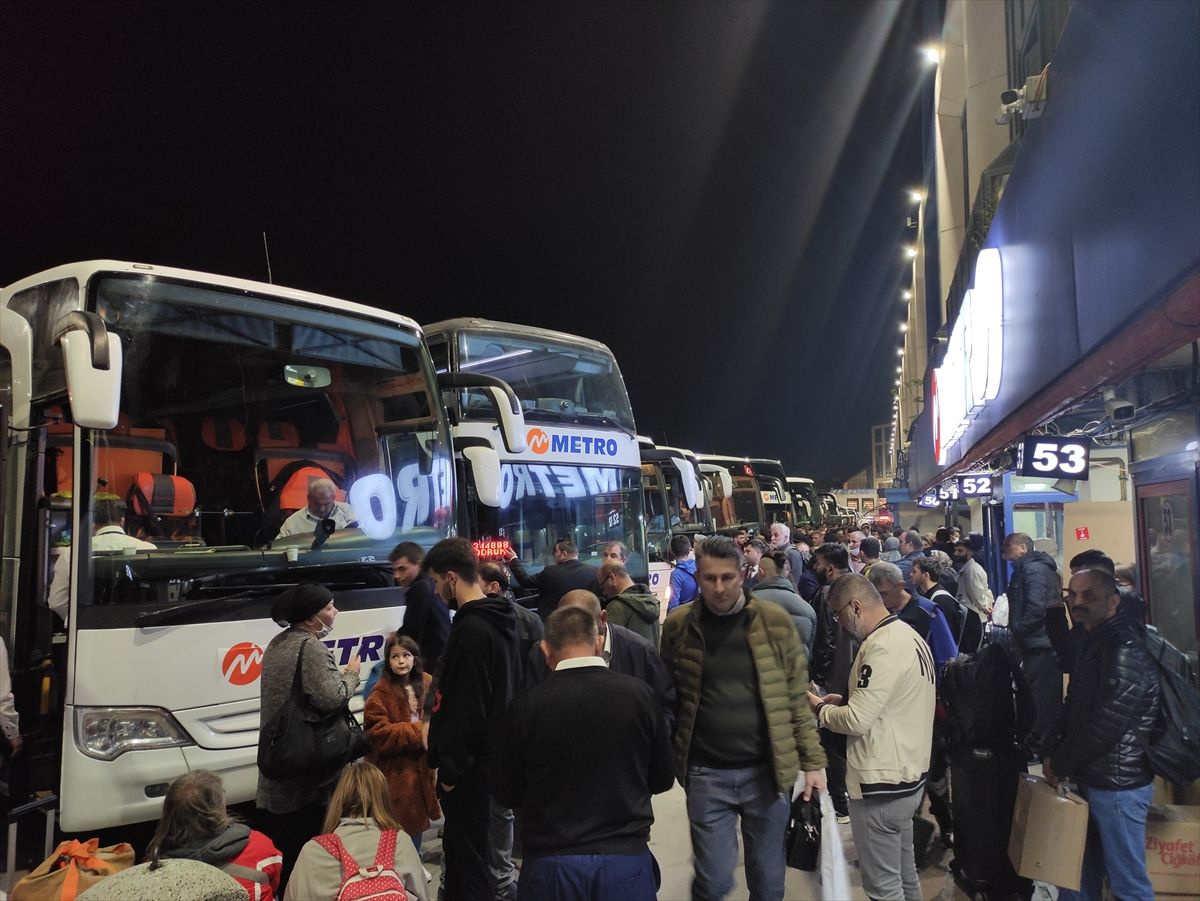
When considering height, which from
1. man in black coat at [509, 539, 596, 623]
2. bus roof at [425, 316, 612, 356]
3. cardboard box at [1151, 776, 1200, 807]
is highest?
bus roof at [425, 316, 612, 356]

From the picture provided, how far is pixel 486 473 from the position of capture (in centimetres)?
709

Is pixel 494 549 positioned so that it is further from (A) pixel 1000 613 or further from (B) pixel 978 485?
(B) pixel 978 485

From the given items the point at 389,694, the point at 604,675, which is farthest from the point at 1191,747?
the point at 389,694

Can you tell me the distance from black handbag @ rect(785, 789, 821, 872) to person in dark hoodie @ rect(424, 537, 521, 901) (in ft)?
4.87

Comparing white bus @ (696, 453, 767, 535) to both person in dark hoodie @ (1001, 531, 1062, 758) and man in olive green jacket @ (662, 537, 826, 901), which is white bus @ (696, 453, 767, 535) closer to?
person in dark hoodie @ (1001, 531, 1062, 758)

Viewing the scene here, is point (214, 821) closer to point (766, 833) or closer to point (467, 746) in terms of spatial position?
point (467, 746)

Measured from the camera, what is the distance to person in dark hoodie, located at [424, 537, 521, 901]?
3766 millimetres

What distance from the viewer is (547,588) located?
22.5 feet

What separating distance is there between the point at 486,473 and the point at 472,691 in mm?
3440

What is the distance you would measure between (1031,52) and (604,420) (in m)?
11.6

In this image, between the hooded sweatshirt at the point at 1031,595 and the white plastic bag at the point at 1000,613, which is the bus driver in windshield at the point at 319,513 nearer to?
the hooded sweatshirt at the point at 1031,595

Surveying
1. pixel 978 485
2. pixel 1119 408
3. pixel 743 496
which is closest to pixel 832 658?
pixel 1119 408

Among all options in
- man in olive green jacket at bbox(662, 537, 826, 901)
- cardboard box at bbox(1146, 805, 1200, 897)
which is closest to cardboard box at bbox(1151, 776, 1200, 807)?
cardboard box at bbox(1146, 805, 1200, 897)

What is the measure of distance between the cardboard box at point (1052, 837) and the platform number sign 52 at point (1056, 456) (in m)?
4.10
